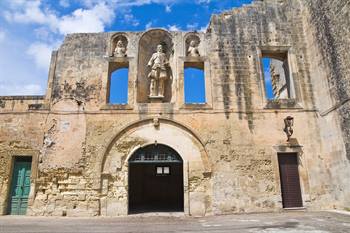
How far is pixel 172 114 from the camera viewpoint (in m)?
9.46

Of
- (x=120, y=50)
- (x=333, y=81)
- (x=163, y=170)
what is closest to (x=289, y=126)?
(x=333, y=81)

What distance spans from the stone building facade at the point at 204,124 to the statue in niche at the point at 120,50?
0.05 m

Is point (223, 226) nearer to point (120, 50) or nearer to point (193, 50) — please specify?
point (193, 50)

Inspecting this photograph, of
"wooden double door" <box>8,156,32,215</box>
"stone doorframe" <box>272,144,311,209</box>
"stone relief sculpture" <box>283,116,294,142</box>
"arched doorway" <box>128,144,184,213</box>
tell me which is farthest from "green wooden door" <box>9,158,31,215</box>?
"stone relief sculpture" <box>283,116,294,142</box>

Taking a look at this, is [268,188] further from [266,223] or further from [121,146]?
[121,146]

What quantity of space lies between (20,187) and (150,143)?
440 centimetres

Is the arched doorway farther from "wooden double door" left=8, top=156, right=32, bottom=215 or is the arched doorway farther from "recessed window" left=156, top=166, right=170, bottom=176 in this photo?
"wooden double door" left=8, top=156, right=32, bottom=215

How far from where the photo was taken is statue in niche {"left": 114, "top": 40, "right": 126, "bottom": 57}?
33.8 ft

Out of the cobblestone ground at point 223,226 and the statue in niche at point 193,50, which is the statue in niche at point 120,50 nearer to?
the statue in niche at point 193,50

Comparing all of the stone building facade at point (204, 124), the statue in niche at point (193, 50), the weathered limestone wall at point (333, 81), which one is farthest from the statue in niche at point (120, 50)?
the weathered limestone wall at point (333, 81)

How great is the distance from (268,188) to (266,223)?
239 cm

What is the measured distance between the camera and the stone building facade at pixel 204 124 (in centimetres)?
864

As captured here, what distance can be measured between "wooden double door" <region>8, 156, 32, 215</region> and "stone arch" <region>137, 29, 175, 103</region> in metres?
4.34

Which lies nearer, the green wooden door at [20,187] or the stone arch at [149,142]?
the green wooden door at [20,187]
